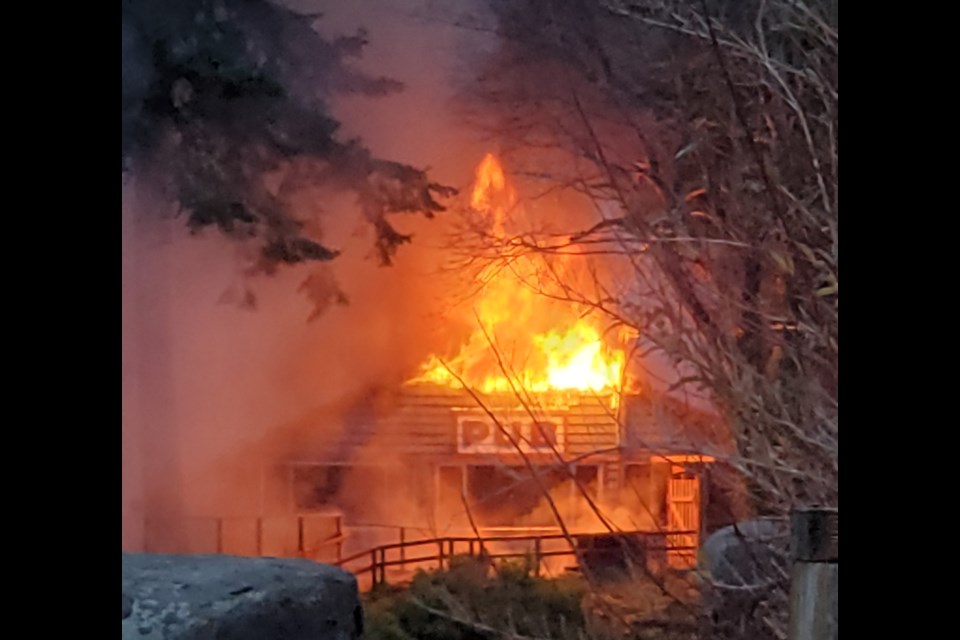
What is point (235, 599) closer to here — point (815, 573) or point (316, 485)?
point (316, 485)

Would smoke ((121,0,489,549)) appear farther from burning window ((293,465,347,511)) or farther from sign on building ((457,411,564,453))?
sign on building ((457,411,564,453))

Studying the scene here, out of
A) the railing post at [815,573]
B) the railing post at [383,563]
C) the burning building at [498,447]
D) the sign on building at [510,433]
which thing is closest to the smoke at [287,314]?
the burning building at [498,447]

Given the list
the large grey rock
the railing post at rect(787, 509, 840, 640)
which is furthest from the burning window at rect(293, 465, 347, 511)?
the railing post at rect(787, 509, 840, 640)

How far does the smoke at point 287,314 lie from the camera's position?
215 cm

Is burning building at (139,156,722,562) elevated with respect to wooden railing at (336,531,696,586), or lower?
elevated

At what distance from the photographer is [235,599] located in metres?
1.99

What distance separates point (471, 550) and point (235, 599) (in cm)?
53

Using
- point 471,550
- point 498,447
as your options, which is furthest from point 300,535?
point 498,447

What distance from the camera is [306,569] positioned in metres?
2.10

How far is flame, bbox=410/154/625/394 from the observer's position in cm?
215

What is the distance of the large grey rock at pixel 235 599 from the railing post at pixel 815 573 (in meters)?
1.03

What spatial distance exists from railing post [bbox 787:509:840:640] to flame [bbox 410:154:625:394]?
0.75m
